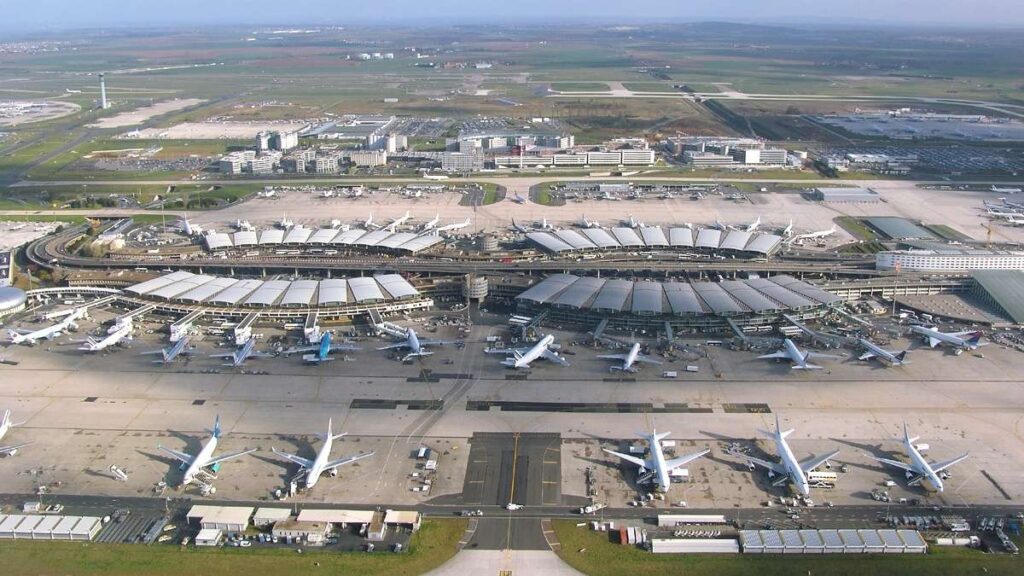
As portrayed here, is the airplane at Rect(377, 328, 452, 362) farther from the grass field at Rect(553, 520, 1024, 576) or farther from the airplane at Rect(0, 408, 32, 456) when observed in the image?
the airplane at Rect(0, 408, 32, 456)

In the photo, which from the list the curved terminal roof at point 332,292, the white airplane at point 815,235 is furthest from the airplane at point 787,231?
the curved terminal roof at point 332,292

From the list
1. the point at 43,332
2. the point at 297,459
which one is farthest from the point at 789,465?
the point at 43,332

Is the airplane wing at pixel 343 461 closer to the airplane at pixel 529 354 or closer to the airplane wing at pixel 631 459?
the airplane wing at pixel 631 459

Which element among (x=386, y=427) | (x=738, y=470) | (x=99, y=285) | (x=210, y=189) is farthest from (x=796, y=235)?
(x=210, y=189)

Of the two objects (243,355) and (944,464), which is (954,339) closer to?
(944,464)

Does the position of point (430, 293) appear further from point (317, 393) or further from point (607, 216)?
point (607, 216)
